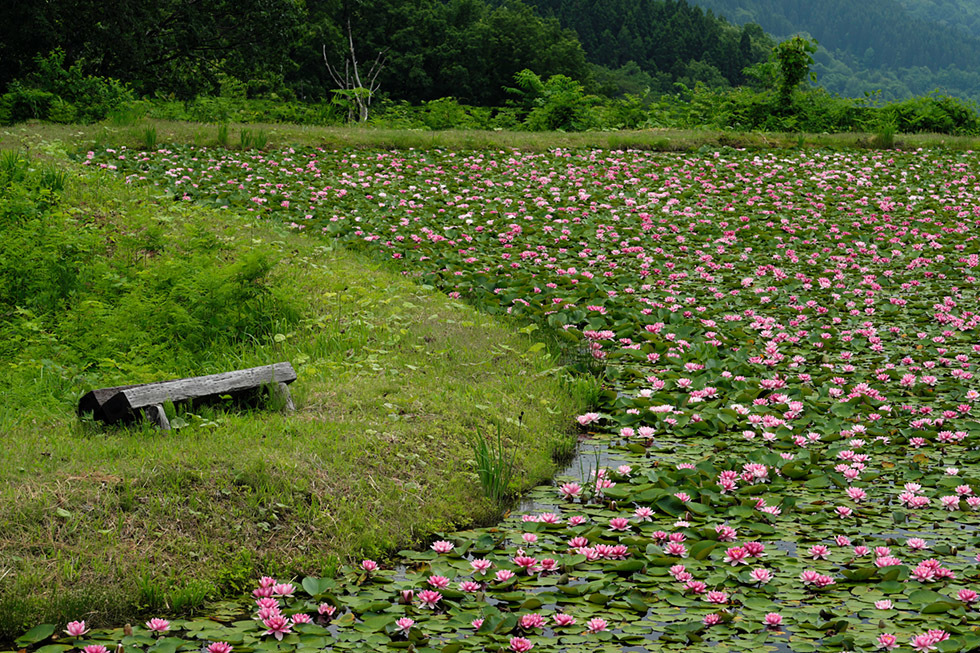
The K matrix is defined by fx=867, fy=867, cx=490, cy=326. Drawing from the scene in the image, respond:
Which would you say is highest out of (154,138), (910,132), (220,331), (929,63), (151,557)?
(929,63)

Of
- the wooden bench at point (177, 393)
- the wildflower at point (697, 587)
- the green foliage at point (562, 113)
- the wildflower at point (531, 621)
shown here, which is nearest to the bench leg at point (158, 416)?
the wooden bench at point (177, 393)

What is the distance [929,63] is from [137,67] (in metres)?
196

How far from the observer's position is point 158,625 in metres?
3.35

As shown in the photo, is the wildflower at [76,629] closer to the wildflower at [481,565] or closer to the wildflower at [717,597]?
the wildflower at [481,565]

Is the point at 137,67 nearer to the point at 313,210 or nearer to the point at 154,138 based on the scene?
the point at 154,138

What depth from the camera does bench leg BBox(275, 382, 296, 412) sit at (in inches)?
206

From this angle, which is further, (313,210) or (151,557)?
(313,210)

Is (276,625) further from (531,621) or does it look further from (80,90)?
(80,90)

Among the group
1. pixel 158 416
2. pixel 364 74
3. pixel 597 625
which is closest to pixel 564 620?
pixel 597 625

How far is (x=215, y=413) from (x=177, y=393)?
0.30 meters

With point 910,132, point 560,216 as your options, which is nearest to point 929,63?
point 910,132

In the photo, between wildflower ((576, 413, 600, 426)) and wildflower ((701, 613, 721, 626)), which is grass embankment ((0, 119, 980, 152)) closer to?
wildflower ((576, 413, 600, 426))

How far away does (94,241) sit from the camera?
780 cm

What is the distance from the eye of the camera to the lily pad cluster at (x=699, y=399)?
3.48 m
